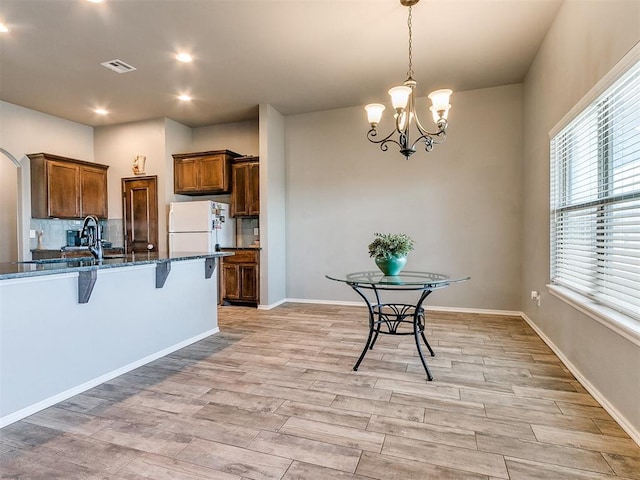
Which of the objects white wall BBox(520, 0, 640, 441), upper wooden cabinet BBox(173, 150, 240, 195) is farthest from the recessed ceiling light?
white wall BBox(520, 0, 640, 441)

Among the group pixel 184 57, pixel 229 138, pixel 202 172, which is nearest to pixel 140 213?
pixel 202 172

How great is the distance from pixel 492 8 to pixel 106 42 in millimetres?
3584

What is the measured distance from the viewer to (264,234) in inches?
206

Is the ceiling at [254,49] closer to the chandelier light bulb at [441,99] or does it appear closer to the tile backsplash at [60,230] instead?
the chandelier light bulb at [441,99]

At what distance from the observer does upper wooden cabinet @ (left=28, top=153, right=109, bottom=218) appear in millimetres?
5242

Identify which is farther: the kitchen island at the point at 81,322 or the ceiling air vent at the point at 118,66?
the ceiling air vent at the point at 118,66

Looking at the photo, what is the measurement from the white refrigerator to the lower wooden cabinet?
341 millimetres

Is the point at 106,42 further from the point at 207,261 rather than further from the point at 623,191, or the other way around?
the point at 623,191

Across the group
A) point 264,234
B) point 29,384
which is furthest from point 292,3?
point 29,384

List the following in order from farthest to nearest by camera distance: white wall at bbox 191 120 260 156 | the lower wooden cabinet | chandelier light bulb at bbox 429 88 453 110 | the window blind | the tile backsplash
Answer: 1. white wall at bbox 191 120 260 156
2. the tile backsplash
3. the lower wooden cabinet
4. chandelier light bulb at bbox 429 88 453 110
5. the window blind

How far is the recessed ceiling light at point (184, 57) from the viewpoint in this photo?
3.79 m

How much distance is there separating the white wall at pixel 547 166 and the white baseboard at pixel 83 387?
10.9 ft

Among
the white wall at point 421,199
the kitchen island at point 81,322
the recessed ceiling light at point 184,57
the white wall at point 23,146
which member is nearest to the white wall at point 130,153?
the white wall at point 23,146

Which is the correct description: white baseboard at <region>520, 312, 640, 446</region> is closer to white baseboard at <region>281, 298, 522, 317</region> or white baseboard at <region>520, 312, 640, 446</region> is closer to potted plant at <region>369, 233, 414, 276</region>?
white baseboard at <region>281, 298, 522, 317</region>
